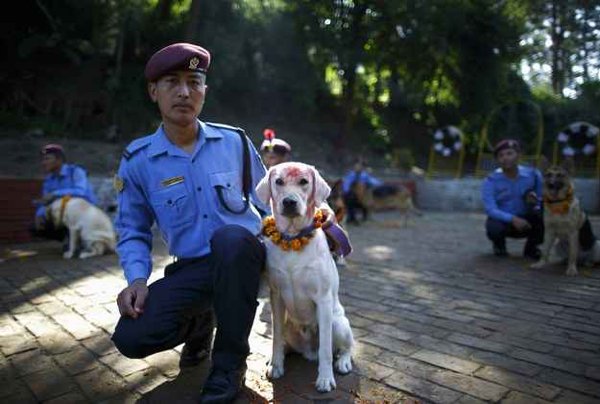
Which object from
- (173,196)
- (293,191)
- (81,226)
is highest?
(293,191)

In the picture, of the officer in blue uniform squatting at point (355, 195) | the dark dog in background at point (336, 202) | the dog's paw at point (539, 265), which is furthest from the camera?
the officer in blue uniform squatting at point (355, 195)

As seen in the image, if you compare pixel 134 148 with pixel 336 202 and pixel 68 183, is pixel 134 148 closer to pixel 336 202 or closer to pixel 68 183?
pixel 336 202

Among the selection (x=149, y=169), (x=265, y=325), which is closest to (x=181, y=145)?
(x=149, y=169)

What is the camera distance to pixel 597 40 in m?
7.74

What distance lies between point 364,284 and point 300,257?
238 cm

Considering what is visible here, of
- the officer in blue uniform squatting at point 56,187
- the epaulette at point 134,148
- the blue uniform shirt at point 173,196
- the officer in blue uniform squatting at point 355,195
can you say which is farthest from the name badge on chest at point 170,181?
the officer in blue uniform squatting at point 355,195

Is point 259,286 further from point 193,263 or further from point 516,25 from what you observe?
point 516,25

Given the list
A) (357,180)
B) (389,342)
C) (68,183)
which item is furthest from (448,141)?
(389,342)

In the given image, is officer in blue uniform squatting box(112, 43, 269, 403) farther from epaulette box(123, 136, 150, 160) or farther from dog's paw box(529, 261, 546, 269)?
dog's paw box(529, 261, 546, 269)

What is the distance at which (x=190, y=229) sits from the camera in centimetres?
249

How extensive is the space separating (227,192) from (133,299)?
80cm

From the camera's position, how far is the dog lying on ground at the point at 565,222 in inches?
192

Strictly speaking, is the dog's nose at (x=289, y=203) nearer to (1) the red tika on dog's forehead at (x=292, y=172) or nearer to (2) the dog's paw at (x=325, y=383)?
(1) the red tika on dog's forehead at (x=292, y=172)

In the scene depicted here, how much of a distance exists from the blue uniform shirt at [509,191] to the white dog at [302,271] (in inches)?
163
